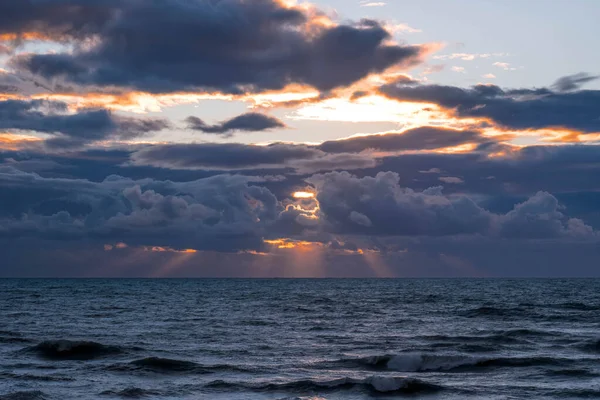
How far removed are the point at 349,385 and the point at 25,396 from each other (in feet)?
45.6

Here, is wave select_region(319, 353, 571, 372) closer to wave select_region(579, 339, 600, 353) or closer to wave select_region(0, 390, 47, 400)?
wave select_region(579, 339, 600, 353)

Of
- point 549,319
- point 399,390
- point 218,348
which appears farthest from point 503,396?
point 549,319

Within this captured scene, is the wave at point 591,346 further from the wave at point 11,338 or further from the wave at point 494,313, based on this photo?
the wave at point 11,338

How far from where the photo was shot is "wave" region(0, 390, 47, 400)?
25973 mm

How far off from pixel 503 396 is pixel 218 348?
20872 mm

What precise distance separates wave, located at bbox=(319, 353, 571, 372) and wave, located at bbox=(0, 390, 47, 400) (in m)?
15.3

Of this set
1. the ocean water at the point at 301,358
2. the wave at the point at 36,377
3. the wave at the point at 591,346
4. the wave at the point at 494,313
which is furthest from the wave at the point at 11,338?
the wave at the point at 494,313

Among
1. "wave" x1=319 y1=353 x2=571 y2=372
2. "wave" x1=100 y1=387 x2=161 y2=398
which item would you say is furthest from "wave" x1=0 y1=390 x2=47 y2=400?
"wave" x1=319 y1=353 x2=571 y2=372

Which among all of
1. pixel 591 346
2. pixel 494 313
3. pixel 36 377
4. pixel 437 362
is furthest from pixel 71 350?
pixel 494 313

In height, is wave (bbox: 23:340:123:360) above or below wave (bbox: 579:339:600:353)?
above

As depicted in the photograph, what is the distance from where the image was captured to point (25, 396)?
26281 millimetres

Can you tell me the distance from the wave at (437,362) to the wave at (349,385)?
18.5 feet

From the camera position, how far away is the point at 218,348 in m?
42.8

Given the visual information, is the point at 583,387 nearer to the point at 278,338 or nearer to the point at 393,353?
the point at 393,353
